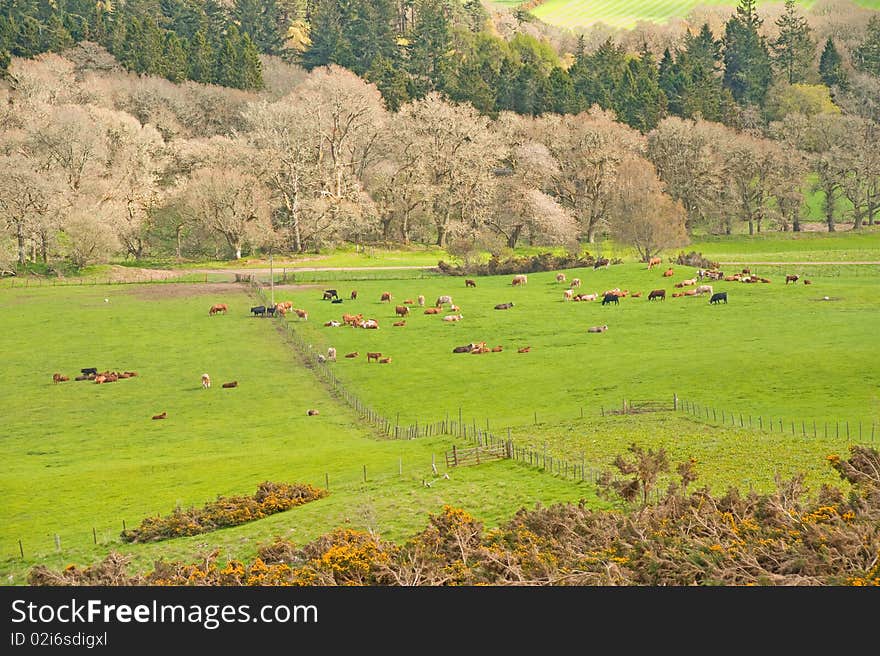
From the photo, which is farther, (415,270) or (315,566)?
(415,270)

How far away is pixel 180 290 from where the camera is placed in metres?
108

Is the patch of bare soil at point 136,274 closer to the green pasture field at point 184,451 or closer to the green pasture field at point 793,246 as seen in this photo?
the green pasture field at point 184,451

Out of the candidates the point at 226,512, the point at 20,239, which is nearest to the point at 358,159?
the point at 20,239

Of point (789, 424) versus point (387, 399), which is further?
point (387, 399)

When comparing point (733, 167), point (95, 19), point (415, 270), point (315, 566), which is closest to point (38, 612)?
point (315, 566)

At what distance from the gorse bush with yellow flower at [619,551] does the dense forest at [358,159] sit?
92.4 metres

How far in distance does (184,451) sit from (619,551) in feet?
95.2

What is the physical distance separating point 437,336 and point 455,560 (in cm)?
5149

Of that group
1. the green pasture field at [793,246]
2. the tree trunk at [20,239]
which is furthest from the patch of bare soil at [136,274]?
the green pasture field at [793,246]

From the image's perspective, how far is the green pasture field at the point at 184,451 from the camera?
38062 millimetres

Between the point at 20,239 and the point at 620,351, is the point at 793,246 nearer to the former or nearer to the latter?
the point at 620,351

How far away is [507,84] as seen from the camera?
621 feet

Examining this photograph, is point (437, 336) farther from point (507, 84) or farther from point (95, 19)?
point (95, 19)

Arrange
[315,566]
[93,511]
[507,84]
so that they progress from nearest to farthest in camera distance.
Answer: [315,566] < [93,511] < [507,84]
